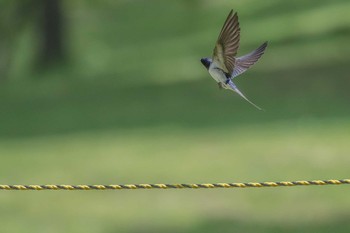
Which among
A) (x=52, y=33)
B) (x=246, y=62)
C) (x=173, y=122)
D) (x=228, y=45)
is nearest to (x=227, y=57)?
(x=228, y=45)

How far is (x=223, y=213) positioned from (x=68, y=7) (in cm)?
2045

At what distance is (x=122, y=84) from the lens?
27156mm

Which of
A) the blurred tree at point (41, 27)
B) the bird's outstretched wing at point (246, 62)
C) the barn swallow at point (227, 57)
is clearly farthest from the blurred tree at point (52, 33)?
the barn swallow at point (227, 57)

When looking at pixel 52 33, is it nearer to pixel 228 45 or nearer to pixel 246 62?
pixel 246 62

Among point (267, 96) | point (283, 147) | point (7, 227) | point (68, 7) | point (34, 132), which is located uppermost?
point (68, 7)

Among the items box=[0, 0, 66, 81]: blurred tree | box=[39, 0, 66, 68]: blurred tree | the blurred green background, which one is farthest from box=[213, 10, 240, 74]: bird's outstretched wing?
box=[39, 0, 66, 68]: blurred tree

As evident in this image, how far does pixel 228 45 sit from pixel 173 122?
18012 mm

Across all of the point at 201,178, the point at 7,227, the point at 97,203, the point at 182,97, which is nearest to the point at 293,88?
the point at 182,97

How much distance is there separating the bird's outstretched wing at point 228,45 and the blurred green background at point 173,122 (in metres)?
8.97

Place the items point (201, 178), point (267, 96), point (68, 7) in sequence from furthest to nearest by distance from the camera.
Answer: point (68, 7)
point (267, 96)
point (201, 178)

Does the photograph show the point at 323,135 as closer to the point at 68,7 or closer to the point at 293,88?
the point at 293,88

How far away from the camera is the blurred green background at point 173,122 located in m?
14.4

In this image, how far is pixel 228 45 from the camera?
3.81m

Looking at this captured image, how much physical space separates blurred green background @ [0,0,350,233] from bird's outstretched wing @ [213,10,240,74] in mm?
8972
